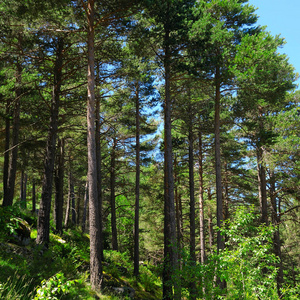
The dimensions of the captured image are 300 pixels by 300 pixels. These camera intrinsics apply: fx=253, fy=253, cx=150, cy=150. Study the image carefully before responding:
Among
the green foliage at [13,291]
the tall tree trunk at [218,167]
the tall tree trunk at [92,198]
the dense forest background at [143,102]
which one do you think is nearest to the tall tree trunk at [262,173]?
the dense forest background at [143,102]

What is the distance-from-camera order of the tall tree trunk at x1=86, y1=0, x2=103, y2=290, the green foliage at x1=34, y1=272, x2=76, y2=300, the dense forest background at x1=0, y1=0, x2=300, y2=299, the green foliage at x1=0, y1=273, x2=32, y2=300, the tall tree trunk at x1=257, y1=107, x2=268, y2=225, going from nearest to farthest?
the green foliage at x1=34, y1=272, x2=76, y2=300 < the green foliage at x1=0, y1=273, x2=32, y2=300 < the dense forest background at x1=0, y1=0, x2=300, y2=299 < the tall tree trunk at x1=86, y1=0, x2=103, y2=290 < the tall tree trunk at x1=257, y1=107, x2=268, y2=225

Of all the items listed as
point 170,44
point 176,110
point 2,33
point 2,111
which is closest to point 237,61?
point 170,44

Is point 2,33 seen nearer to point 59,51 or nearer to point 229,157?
point 59,51

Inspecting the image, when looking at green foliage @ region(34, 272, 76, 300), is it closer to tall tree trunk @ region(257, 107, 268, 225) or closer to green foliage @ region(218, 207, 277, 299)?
green foliage @ region(218, 207, 277, 299)

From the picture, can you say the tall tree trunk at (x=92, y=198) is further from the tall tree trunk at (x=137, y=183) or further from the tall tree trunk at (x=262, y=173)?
the tall tree trunk at (x=262, y=173)

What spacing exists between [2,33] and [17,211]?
6171mm

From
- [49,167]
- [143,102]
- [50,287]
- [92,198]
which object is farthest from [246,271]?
[143,102]

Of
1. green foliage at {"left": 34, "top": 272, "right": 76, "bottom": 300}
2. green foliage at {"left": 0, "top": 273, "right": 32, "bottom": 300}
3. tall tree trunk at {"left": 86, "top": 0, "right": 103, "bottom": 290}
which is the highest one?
tall tree trunk at {"left": 86, "top": 0, "right": 103, "bottom": 290}

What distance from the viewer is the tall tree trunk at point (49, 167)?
9438mm

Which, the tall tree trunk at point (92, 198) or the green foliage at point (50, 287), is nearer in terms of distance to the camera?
the green foliage at point (50, 287)

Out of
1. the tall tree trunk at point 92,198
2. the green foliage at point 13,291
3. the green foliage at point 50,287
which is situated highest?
the tall tree trunk at point 92,198

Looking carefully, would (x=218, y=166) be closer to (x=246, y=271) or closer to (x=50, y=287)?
(x=246, y=271)

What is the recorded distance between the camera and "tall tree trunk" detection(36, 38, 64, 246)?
31.0 ft

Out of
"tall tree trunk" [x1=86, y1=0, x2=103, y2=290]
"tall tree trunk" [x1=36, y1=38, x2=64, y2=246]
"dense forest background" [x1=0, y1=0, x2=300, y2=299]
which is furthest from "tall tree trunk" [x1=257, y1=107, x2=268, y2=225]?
"tall tree trunk" [x1=36, y1=38, x2=64, y2=246]
